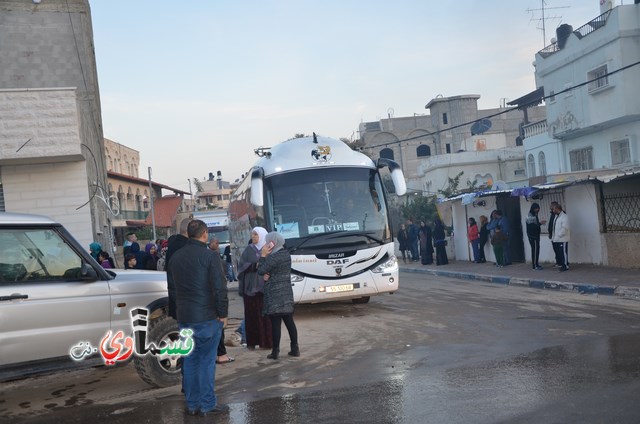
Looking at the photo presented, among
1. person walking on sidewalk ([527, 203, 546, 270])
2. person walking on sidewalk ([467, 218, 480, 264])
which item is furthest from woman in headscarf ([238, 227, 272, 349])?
person walking on sidewalk ([467, 218, 480, 264])

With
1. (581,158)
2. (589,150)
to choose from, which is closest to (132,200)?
(581,158)

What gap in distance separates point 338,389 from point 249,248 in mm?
3587

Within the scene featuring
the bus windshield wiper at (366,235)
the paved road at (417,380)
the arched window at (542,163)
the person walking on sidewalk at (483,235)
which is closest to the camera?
the paved road at (417,380)

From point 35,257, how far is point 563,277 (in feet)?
45.3

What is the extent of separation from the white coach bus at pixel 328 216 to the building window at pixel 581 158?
2171 centimetres

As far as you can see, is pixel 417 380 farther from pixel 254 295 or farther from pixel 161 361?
pixel 254 295

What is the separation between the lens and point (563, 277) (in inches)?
693

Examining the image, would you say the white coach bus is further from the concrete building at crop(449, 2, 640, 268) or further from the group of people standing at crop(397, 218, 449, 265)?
A: the group of people standing at crop(397, 218, 449, 265)

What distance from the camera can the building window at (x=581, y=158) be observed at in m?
33.2

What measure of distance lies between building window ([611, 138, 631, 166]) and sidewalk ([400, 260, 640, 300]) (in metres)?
9.96

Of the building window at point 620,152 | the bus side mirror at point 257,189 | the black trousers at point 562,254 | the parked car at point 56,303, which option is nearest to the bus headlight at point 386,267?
the bus side mirror at point 257,189

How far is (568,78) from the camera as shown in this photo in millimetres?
32969

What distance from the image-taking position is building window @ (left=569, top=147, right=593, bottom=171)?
33.2 m

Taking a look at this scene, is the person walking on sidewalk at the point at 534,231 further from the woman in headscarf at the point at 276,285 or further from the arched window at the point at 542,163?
the arched window at the point at 542,163
